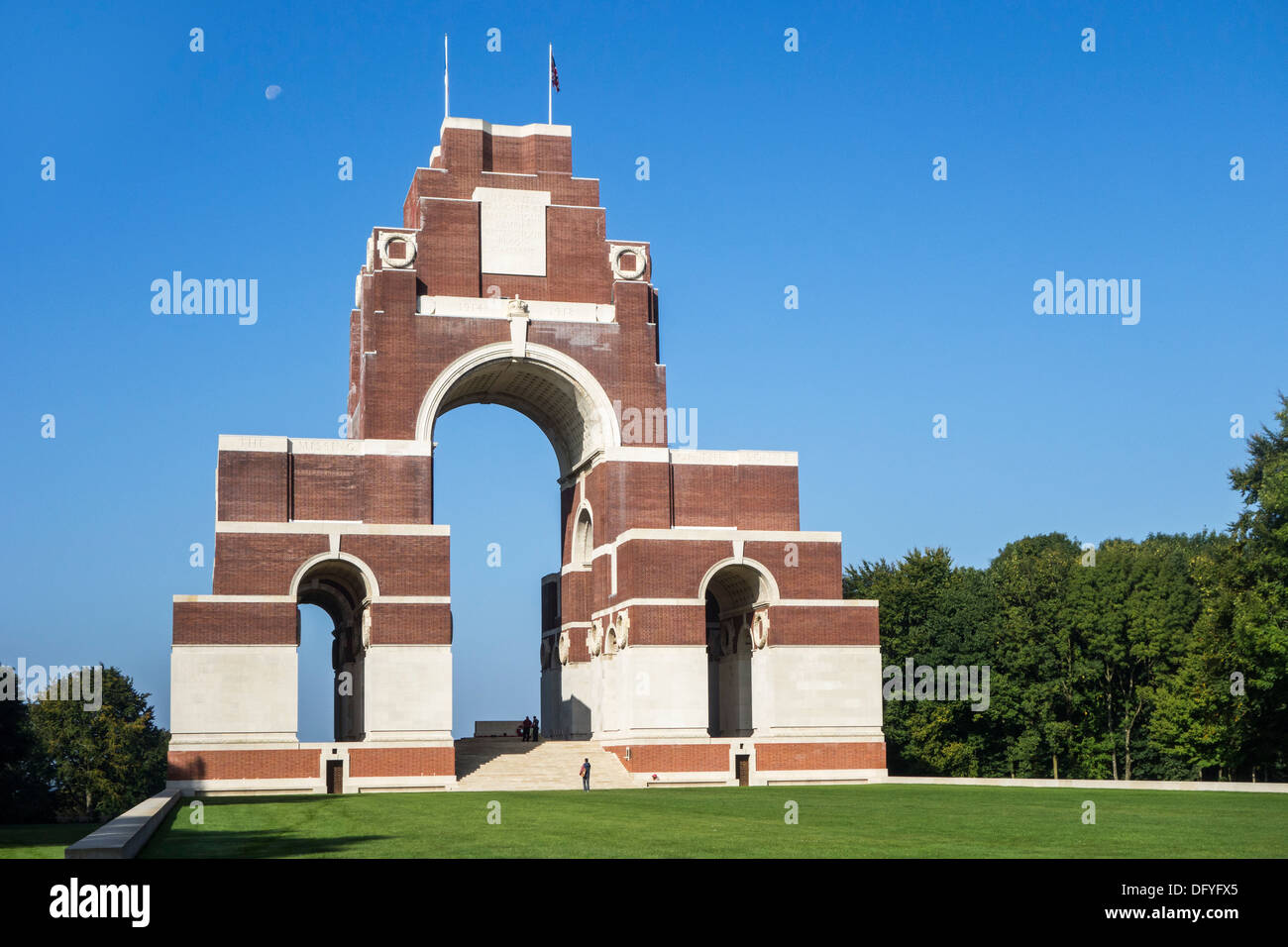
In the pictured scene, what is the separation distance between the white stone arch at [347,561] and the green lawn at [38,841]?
1355 centimetres

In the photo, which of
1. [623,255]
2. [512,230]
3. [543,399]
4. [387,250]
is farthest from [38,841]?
[623,255]

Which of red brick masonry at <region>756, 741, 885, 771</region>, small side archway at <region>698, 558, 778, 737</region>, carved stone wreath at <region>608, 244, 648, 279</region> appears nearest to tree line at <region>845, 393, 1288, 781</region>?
small side archway at <region>698, 558, 778, 737</region>

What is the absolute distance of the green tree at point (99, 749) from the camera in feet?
267

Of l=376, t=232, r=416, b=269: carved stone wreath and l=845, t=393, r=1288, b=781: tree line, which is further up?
l=376, t=232, r=416, b=269: carved stone wreath

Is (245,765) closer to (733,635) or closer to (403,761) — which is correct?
(403,761)

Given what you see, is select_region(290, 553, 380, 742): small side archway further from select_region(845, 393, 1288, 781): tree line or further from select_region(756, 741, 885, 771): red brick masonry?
select_region(845, 393, 1288, 781): tree line

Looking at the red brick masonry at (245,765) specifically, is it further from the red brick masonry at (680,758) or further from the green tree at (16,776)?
the green tree at (16,776)

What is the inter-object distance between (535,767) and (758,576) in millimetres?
10386

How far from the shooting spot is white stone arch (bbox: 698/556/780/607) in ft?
173

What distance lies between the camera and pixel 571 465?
61.1m

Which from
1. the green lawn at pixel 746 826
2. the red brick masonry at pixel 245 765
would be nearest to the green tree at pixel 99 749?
the red brick masonry at pixel 245 765

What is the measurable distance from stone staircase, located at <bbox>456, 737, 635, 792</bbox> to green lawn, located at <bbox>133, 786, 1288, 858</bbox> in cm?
516
